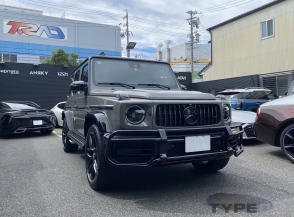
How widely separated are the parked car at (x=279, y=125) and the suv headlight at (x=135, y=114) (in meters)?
2.91

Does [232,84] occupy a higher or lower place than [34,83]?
lower

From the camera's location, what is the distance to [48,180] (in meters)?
4.01

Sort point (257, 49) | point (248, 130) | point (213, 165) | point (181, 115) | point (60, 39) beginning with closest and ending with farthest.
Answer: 1. point (181, 115)
2. point (213, 165)
3. point (248, 130)
4. point (257, 49)
5. point (60, 39)

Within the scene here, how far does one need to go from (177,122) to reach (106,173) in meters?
1.03

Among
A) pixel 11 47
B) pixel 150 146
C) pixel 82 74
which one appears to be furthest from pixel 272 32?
pixel 11 47

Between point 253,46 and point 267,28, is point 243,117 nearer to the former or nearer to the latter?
point 267,28

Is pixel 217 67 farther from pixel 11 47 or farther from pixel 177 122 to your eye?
pixel 11 47

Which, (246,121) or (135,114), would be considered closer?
(135,114)

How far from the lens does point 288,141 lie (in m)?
4.79

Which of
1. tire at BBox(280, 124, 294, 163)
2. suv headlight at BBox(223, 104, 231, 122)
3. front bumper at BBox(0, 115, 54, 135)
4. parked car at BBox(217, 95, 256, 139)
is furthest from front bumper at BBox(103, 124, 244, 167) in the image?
front bumper at BBox(0, 115, 54, 135)

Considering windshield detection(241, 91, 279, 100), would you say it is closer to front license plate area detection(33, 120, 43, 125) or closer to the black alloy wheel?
front license plate area detection(33, 120, 43, 125)

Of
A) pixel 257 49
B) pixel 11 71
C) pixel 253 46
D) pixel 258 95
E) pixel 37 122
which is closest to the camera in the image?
pixel 37 122

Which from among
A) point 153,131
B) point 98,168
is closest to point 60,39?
point 98,168

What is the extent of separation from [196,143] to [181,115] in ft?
1.19
